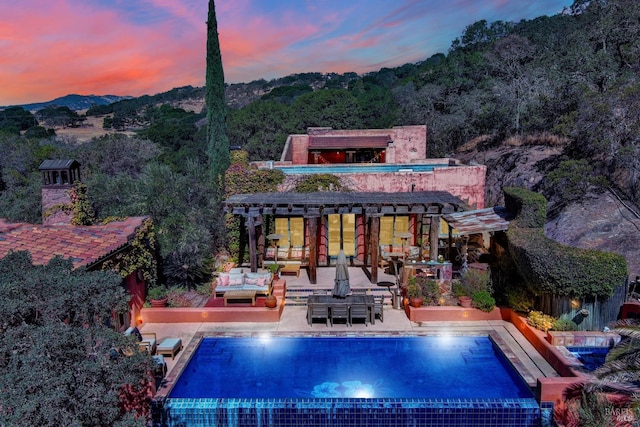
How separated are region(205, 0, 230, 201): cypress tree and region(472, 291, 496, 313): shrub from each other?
2411cm

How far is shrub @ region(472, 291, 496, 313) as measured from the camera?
13859 millimetres

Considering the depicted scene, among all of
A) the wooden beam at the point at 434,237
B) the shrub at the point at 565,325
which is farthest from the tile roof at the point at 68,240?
the shrub at the point at 565,325

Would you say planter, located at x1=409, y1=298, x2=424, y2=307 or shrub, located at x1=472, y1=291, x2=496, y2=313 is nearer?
shrub, located at x1=472, y1=291, x2=496, y2=313

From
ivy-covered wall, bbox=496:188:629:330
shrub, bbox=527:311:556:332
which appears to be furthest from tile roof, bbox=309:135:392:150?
shrub, bbox=527:311:556:332

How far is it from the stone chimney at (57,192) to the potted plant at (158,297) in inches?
157

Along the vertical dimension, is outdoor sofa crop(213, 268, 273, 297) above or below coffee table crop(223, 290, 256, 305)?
above

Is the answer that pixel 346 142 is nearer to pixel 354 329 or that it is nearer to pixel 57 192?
pixel 354 329

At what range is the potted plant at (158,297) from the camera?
1443 centimetres

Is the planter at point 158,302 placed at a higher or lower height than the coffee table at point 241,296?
lower

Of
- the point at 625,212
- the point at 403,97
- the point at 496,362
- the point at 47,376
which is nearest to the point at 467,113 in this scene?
the point at 403,97

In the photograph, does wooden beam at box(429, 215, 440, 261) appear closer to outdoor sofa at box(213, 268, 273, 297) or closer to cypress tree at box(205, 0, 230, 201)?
outdoor sofa at box(213, 268, 273, 297)

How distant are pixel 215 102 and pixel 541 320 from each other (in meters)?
28.6

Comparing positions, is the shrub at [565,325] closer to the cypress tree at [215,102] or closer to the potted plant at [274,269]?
the potted plant at [274,269]

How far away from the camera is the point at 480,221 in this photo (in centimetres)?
1614
